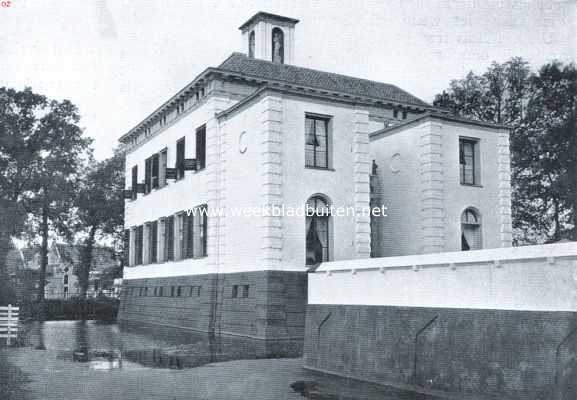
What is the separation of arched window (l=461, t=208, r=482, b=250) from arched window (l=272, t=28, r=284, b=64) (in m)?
14.5

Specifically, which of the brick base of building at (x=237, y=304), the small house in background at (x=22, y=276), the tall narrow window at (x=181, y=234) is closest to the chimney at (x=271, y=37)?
the tall narrow window at (x=181, y=234)

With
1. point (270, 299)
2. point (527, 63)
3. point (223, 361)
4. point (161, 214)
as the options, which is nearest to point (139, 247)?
point (161, 214)

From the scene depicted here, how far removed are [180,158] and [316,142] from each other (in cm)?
862

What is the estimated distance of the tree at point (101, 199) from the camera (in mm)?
48781

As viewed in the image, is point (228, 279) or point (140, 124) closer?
point (228, 279)

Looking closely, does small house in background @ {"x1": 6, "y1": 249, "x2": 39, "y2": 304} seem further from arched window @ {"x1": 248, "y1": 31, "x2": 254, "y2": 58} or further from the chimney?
the chimney

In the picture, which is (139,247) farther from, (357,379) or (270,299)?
(357,379)

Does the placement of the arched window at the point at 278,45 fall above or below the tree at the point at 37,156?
above

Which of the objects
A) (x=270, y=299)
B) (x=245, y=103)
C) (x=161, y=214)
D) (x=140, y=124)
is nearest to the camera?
(x=270, y=299)

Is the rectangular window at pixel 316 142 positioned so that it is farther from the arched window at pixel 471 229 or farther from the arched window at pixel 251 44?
the arched window at pixel 251 44

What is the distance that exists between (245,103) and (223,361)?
391 inches

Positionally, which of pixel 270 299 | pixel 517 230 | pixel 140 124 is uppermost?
pixel 140 124

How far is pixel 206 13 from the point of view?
41.2 ft

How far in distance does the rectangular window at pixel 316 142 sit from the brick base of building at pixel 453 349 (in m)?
8.41
